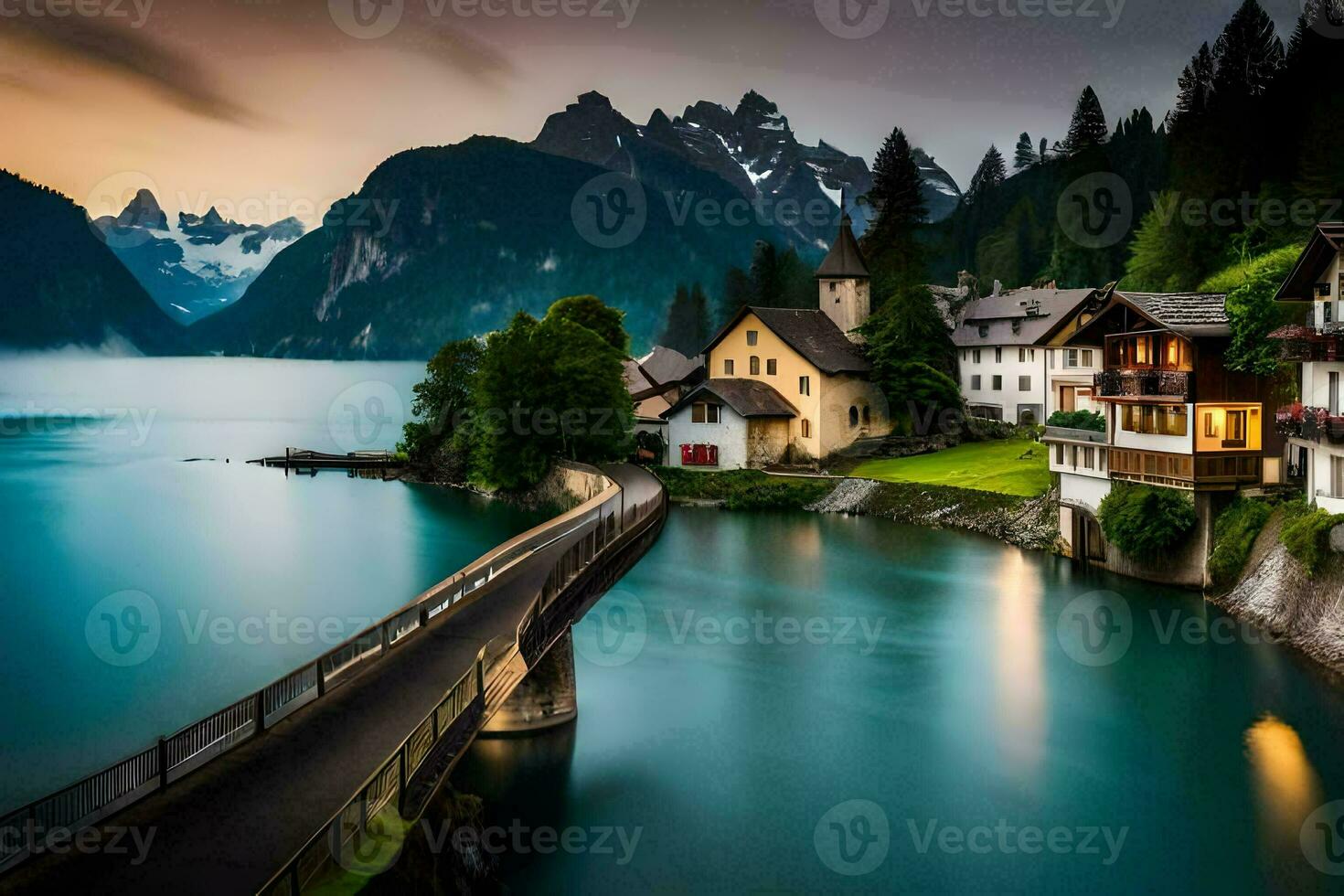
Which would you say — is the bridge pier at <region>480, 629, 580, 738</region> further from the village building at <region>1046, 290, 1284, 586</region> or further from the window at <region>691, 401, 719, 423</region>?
the window at <region>691, 401, 719, 423</region>

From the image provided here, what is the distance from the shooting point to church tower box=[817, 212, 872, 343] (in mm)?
82688

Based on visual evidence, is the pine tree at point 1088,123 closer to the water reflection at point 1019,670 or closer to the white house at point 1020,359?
the white house at point 1020,359

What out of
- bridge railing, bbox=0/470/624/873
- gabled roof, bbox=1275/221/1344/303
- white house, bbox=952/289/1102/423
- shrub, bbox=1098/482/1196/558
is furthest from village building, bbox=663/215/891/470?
bridge railing, bbox=0/470/624/873

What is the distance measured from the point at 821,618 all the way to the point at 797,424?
112ft

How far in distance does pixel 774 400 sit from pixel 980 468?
14496mm

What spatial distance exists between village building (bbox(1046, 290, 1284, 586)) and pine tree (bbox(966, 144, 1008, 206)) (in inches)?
4193

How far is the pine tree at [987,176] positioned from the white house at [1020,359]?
229 ft

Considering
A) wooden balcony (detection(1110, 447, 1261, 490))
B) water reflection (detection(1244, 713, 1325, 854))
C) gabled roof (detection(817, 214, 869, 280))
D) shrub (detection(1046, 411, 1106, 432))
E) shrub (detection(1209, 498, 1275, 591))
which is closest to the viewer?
water reflection (detection(1244, 713, 1325, 854))

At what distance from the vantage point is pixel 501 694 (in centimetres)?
2106

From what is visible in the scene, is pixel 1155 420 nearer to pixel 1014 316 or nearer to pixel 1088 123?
pixel 1014 316

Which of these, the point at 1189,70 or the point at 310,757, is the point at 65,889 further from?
the point at 1189,70

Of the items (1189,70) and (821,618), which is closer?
(821,618)

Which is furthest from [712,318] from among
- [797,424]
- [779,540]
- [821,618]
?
[821,618]

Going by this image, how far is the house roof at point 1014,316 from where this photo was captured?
7825cm
